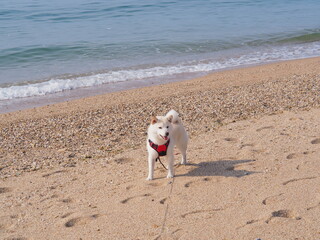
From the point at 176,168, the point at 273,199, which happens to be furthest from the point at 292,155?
the point at 176,168

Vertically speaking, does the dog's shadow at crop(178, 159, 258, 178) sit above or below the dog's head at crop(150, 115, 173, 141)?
below

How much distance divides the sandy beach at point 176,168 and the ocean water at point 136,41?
4306mm

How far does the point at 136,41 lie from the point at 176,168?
1465 cm

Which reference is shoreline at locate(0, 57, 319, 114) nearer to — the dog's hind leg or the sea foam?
the sea foam

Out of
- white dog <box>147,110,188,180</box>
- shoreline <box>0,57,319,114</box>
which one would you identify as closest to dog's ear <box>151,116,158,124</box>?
white dog <box>147,110,188,180</box>

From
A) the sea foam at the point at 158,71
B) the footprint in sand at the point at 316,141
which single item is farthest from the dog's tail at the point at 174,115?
the sea foam at the point at 158,71

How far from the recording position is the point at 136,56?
58.3ft

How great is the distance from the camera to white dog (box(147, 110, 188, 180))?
570 centimetres

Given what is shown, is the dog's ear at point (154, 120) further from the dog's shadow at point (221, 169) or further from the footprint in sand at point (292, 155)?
the footprint in sand at point (292, 155)

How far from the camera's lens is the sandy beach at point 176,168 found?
15.7 ft

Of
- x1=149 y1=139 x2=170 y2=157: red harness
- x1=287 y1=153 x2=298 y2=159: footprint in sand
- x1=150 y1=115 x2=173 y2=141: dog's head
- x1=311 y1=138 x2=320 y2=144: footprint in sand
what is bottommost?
x1=287 y1=153 x2=298 y2=159: footprint in sand

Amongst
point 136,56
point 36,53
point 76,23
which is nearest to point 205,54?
point 136,56

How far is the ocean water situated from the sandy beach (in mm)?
4306

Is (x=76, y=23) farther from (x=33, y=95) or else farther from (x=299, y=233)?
(x=299, y=233)
